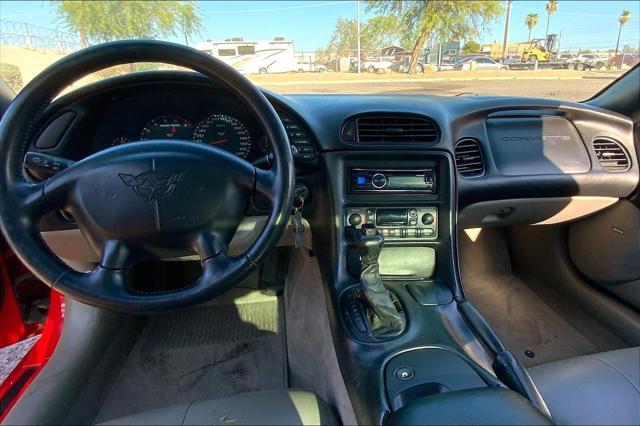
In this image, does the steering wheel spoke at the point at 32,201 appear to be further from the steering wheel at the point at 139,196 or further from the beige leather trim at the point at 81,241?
the beige leather trim at the point at 81,241

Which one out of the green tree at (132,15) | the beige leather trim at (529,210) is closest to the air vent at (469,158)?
the beige leather trim at (529,210)

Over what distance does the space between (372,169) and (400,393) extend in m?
0.80

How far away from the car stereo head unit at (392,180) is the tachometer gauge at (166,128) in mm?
627

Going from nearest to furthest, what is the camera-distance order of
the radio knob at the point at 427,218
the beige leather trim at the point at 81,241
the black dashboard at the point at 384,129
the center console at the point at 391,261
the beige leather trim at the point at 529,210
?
the center console at the point at 391,261, the black dashboard at the point at 384,129, the beige leather trim at the point at 81,241, the radio knob at the point at 427,218, the beige leather trim at the point at 529,210

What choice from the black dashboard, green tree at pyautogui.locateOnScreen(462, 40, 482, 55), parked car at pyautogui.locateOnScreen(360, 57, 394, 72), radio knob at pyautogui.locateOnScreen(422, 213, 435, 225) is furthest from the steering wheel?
green tree at pyautogui.locateOnScreen(462, 40, 482, 55)

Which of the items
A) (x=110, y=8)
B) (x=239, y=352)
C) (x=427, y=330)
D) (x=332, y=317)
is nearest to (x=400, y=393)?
(x=427, y=330)

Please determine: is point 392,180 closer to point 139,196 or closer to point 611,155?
point 139,196

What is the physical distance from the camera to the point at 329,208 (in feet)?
5.04

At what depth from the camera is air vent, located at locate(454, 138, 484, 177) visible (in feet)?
5.72

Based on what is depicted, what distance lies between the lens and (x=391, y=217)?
1.56 metres

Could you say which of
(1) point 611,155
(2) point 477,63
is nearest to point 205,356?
(1) point 611,155

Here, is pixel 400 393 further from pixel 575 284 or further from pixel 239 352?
pixel 575 284

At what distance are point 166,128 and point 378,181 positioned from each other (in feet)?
2.63

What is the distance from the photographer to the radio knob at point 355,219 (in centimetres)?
153
